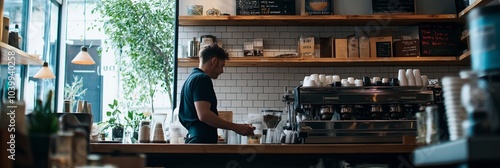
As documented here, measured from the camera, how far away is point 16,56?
4215 mm

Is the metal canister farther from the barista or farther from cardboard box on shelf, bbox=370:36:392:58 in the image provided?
cardboard box on shelf, bbox=370:36:392:58

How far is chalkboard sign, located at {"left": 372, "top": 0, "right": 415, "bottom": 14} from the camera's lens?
197 inches

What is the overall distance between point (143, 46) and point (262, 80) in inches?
51.7

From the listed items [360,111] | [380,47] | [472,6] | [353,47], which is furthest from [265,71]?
Answer: [472,6]

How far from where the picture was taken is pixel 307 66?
5141 mm

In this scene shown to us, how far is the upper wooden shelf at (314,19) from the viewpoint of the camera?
486cm

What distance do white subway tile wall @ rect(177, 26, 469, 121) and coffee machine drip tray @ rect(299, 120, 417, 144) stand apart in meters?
1.42

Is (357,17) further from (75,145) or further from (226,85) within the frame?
(75,145)

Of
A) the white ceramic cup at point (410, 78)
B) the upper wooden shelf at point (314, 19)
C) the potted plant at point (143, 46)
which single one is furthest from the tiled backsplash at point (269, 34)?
the white ceramic cup at point (410, 78)

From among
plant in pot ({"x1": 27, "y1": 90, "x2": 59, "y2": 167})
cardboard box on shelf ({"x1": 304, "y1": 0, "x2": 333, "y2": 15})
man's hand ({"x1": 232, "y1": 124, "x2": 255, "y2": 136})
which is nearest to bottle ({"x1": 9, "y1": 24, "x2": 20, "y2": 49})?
man's hand ({"x1": 232, "y1": 124, "x2": 255, "y2": 136})

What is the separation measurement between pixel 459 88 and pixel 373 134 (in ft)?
8.29

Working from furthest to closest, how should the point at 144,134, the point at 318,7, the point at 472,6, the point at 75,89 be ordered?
the point at 75,89, the point at 318,7, the point at 472,6, the point at 144,134

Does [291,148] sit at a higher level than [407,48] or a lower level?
lower

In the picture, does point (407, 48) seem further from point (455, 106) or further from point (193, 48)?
point (455, 106)
